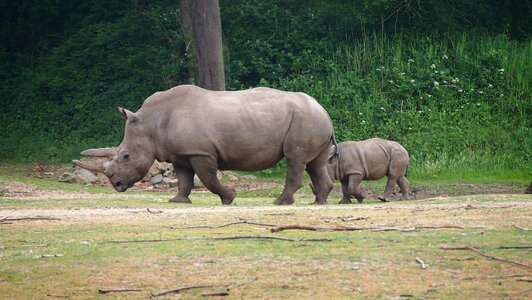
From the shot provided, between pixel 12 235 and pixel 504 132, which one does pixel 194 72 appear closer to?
pixel 504 132

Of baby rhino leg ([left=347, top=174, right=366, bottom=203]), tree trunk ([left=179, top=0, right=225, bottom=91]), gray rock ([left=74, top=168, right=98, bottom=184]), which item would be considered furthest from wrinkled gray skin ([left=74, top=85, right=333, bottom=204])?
tree trunk ([left=179, top=0, right=225, bottom=91])

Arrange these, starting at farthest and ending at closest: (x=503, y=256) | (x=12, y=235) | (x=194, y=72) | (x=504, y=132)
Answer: (x=194, y=72) < (x=504, y=132) < (x=12, y=235) < (x=503, y=256)

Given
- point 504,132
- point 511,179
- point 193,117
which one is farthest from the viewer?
point 504,132

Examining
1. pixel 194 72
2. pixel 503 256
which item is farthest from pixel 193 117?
pixel 194 72

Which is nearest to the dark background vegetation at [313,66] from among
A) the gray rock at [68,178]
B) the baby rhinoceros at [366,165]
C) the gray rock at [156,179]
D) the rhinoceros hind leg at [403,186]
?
the rhinoceros hind leg at [403,186]

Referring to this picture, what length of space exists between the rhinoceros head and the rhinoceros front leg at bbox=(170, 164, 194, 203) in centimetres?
45

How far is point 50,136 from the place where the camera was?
94.9 feet

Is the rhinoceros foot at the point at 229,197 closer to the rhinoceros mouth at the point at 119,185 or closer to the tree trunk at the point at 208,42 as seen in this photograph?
the rhinoceros mouth at the point at 119,185

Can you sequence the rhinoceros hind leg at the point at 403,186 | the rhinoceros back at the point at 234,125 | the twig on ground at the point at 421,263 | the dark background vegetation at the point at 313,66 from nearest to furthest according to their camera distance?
the twig on ground at the point at 421,263, the rhinoceros back at the point at 234,125, the rhinoceros hind leg at the point at 403,186, the dark background vegetation at the point at 313,66

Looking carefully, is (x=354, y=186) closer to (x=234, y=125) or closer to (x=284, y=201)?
(x=284, y=201)

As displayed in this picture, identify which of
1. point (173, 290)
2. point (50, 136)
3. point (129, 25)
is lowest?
point (50, 136)

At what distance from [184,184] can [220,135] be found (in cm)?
85

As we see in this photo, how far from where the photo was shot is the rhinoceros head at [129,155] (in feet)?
53.1

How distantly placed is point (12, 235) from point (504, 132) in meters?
14.8
